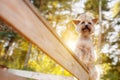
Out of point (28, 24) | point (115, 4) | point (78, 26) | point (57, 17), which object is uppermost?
point (115, 4)

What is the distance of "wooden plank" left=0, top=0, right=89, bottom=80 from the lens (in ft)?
3.95

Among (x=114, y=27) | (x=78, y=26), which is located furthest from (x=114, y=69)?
(x=78, y=26)

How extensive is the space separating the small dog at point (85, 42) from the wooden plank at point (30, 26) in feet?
6.70

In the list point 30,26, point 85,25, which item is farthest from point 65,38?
point 30,26

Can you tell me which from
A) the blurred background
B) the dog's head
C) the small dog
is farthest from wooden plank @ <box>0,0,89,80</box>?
the blurred background

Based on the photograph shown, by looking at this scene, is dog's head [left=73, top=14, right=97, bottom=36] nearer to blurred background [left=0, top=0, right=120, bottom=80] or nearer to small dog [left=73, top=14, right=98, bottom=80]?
small dog [left=73, top=14, right=98, bottom=80]

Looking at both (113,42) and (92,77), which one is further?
(113,42)

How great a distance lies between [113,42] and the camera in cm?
1362

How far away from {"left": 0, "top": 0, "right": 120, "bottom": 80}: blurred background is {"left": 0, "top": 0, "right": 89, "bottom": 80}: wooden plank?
24.7 ft

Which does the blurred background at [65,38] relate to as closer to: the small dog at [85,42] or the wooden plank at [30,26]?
the small dog at [85,42]

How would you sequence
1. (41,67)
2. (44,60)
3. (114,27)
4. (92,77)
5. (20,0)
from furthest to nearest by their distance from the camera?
(114,27), (44,60), (41,67), (92,77), (20,0)

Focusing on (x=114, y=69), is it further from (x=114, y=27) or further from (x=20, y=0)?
(x=20, y=0)

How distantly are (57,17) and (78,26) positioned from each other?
885cm

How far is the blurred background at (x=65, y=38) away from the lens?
34.3ft
